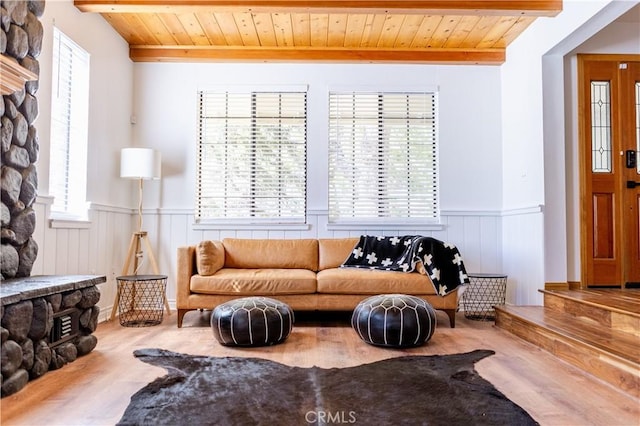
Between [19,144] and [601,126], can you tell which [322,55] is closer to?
[601,126]

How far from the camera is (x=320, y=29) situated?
13.3ft

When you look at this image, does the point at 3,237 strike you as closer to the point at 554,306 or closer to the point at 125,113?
the point at 125,113

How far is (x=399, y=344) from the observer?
284cm

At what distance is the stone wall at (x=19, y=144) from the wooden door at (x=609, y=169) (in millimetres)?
4546

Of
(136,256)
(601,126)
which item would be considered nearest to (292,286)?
(136,256)

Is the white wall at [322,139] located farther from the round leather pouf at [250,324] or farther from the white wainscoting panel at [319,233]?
the round leather pouf at [250,324]

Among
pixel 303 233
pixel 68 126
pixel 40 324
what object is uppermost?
pixel 68 126

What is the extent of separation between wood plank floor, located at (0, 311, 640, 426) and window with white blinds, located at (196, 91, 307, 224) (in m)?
1.37

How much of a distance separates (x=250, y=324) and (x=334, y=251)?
56.2 inches

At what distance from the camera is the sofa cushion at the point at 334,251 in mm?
4008

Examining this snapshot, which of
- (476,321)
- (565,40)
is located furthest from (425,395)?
(565,40)

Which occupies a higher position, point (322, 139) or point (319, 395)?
point (322, 139)

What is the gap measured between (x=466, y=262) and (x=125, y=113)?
405 centimetres

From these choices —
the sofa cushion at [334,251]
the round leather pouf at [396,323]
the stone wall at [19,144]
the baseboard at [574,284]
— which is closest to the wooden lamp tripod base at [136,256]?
the stone wall at [19,144]
